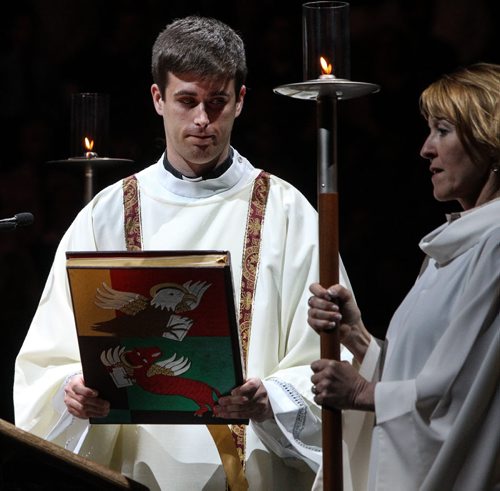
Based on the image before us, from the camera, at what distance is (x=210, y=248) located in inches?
149

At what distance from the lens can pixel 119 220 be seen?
3.84m

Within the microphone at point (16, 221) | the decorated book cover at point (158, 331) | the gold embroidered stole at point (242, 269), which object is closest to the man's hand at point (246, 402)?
the decorated book cover at point (158, 331)

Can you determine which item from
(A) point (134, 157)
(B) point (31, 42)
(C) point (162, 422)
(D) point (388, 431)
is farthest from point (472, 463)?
(B) point (31, 42)

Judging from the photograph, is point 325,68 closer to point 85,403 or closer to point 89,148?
point 85,403

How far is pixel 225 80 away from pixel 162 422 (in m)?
1.04

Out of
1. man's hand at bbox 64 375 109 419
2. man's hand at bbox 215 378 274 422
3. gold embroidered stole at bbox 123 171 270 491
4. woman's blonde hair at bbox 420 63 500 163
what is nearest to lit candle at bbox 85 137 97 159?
gold embroidered stole at bbox 123 171 270 491

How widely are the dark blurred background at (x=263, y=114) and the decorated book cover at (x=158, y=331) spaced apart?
182 centimetres

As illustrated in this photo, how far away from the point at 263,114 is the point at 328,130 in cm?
250

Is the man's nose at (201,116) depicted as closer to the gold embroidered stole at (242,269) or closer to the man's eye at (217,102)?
the man's eye at (217,102)

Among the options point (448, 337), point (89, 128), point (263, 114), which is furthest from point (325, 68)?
point (263, 114)

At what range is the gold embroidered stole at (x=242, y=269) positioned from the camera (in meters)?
3.55

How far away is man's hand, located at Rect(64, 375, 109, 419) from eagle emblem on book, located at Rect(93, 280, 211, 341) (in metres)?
0.23

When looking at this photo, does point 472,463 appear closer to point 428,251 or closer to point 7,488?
point 428,251

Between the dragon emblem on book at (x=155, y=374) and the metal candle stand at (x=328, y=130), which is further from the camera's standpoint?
the dragon emblem on book at (x=155, y=374)
